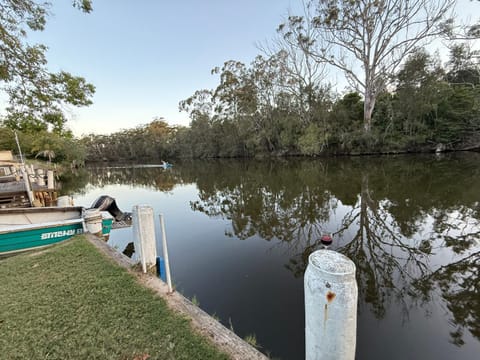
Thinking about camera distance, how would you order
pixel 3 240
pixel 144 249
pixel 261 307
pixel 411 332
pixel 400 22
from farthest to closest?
pixel 400 22, pixel 3 240, pixel 144 249, pixel 261 307, pixel 411 332

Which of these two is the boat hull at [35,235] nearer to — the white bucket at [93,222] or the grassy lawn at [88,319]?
the white bucket at [93,222]

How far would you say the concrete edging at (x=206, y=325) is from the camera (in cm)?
174

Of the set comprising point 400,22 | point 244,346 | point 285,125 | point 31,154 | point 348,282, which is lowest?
point 244,346

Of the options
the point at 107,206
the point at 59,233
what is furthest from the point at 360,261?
the point at 107,206

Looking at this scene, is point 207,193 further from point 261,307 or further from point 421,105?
point 421,105

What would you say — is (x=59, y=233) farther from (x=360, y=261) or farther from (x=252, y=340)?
(x=360, y=261)

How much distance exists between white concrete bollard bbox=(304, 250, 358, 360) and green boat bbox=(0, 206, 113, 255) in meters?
5.08

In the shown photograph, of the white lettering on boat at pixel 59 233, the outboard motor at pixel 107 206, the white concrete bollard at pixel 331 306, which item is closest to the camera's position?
the white concrete bollard at pixel 331 306

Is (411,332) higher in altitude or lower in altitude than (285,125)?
lower

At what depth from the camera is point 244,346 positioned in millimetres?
1804

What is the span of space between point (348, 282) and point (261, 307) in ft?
6.86

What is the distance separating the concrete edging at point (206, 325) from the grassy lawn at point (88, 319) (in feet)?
0.27

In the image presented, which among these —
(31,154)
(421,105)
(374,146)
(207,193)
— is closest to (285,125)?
(374,146)

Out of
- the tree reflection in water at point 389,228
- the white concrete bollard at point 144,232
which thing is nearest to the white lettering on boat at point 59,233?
the white concrete bollard at point 144,232
